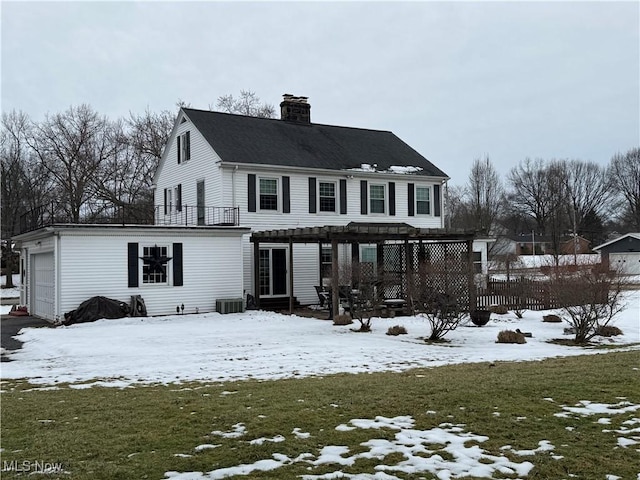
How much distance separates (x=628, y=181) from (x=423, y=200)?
54886mm

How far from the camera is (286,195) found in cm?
2269

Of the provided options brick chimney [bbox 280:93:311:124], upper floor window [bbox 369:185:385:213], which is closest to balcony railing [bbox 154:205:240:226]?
upper floor window [bbox 369:185:385:213]

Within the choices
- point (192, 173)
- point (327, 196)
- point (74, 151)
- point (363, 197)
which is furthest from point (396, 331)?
point (74, 151)

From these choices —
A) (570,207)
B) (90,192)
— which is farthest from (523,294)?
(570,207)

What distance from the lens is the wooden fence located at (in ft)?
67.8

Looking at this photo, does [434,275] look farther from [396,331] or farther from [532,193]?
[532,193]

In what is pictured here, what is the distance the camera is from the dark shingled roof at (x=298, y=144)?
22578 mm

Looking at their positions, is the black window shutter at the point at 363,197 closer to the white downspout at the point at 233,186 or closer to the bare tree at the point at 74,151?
the white downspout at the point at 233,186

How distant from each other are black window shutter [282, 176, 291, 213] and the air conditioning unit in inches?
169

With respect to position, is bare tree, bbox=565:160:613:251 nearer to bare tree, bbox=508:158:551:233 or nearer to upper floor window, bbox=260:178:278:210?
bare tree, bbox=508:158:551:233

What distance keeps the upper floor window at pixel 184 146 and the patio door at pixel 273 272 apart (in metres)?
5.24

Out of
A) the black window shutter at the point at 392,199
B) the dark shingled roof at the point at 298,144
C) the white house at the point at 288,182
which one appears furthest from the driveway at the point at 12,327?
the black window shutter at the point at 392,199

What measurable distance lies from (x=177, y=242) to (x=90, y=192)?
826 inches

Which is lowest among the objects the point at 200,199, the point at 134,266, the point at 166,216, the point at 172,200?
the point at 134,266
